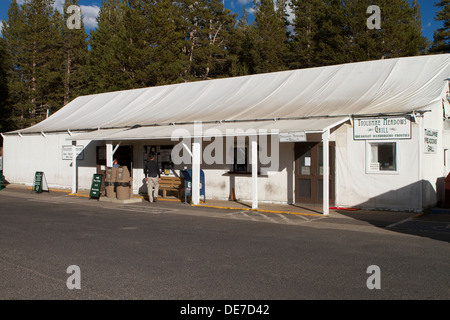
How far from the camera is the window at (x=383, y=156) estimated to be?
497 inches

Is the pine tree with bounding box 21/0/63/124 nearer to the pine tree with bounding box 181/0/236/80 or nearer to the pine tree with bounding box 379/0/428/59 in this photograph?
the pine tree with bounding box 181/0/236/80

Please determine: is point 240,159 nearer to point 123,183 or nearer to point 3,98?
point 123,183

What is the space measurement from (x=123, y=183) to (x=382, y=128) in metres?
9.12

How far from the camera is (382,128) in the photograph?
12492mm

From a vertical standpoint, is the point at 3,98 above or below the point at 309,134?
above

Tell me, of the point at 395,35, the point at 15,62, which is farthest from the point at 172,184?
the point at 15,62

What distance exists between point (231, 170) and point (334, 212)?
186 inches

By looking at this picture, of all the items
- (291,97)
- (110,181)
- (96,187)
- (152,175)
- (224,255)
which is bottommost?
(224,255)

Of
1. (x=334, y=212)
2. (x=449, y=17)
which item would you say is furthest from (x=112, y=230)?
(x=449, y=17)

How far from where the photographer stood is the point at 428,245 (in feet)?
26.6

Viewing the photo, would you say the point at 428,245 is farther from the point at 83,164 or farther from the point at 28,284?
the point at 83,164

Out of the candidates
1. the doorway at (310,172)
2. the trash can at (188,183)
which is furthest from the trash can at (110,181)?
the doorway at (310,172)

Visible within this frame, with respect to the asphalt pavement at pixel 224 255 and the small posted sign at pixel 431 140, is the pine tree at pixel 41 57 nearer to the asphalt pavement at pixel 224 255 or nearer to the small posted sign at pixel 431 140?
the asphalt pavement at pixel 224 255

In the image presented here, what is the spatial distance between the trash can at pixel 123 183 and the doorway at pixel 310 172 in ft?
20.1
